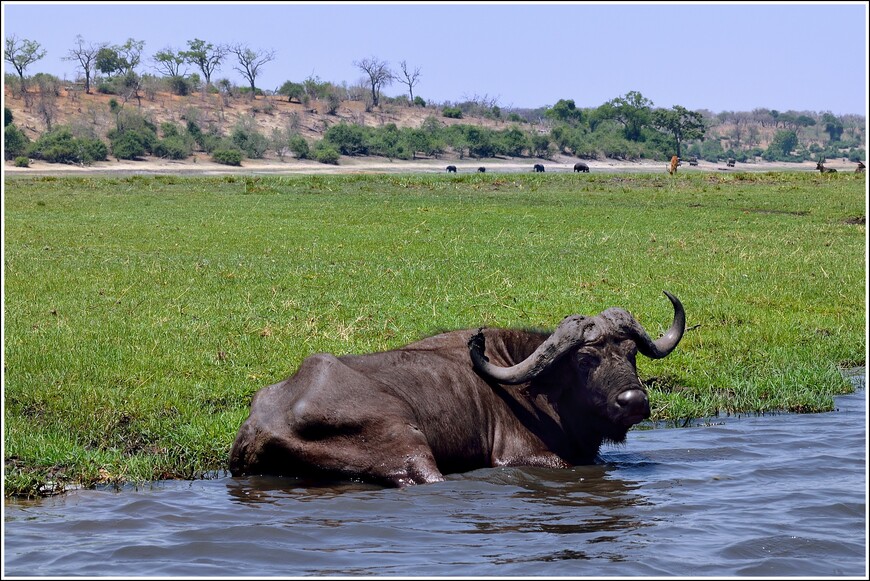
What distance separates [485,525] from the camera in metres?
6.09

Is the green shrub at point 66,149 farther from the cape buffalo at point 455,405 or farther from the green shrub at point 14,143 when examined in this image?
the cape buffalo at point 455,405

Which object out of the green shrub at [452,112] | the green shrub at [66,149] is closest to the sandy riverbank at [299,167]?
the green shrub at [66,149]

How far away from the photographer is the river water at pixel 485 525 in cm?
539

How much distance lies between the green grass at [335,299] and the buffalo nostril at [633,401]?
5.68 feet

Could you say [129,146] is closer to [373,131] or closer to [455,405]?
[373,131]

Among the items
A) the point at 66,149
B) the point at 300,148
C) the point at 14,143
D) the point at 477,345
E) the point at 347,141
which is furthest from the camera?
the point at 347,141

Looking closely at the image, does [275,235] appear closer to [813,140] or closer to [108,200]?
[108,200]

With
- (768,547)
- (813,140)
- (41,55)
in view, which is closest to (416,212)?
(768,547)

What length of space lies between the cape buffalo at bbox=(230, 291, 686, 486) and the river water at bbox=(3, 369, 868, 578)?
16 centimetres

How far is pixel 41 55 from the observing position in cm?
9300

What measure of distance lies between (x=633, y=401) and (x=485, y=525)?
1.59m

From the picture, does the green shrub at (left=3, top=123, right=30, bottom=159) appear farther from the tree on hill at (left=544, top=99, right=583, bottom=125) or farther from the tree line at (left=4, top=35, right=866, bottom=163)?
the tree on hill at (left=544, top=99, right=583, bottom=125)

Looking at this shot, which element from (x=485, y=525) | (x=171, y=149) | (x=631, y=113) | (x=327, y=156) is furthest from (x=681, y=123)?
(x=485, y=525)

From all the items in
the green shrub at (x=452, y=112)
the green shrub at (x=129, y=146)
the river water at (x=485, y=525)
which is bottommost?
the river water at (x=485, y=525)
